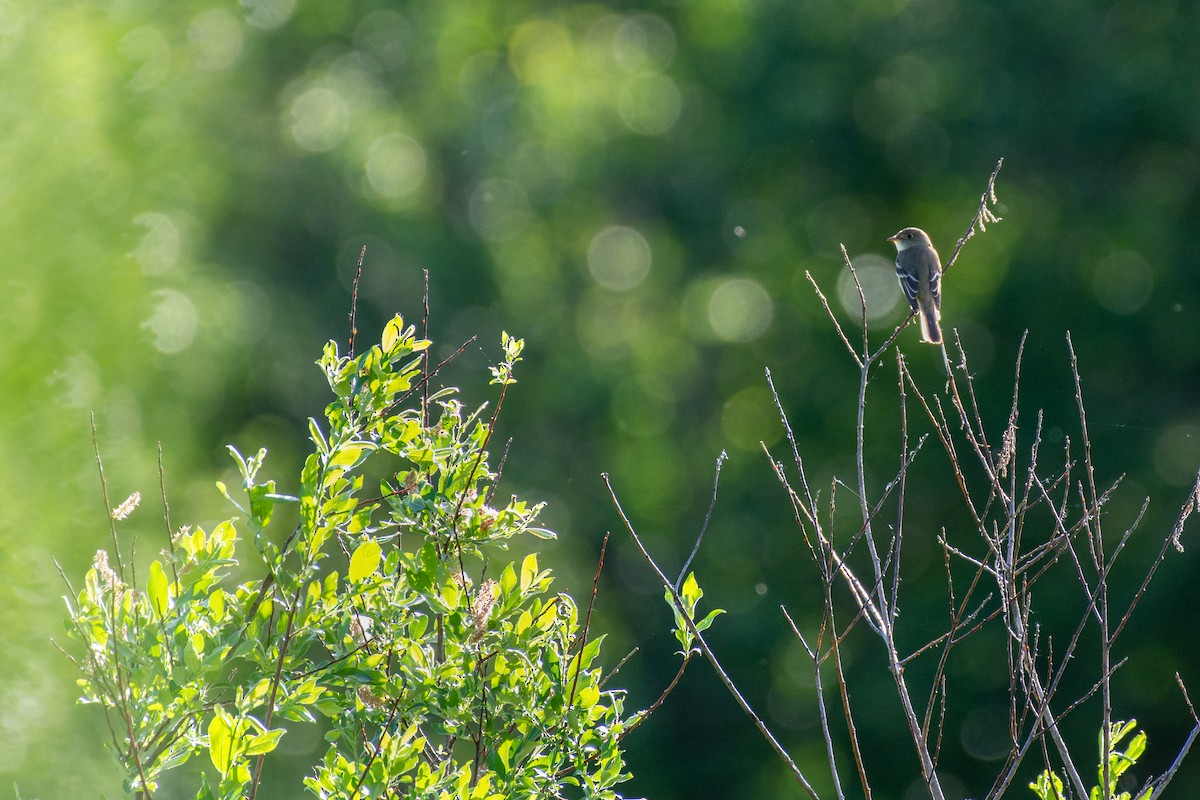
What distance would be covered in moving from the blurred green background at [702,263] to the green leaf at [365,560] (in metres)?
4.81

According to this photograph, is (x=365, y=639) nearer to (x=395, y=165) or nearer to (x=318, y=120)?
(x=395, y=165)

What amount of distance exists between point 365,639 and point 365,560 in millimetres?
305

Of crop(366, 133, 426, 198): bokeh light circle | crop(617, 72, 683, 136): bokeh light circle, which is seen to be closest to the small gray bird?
crop(617, 72, 683, 136): bokeh light circle

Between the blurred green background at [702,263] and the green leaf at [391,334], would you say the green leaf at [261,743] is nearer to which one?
the green leaf at [391,334]

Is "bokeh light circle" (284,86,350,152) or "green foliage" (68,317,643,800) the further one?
"bokeh light circle" (284,86,350,152)

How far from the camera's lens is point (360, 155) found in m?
10.9

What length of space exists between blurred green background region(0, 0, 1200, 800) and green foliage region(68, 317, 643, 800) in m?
4.61

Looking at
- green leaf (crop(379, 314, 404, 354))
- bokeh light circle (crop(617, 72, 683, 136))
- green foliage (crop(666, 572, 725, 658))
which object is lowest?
bokeh light circle (crop(617, 72, 683, 136))

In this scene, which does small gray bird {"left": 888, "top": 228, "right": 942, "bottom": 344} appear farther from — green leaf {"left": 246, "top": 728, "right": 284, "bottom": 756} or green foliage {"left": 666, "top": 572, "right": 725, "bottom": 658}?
green leaf {"left": 246, "top": 728, "right": 284, "bottom": 756}

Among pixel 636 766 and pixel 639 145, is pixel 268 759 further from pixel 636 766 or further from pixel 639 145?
pixel 639 145

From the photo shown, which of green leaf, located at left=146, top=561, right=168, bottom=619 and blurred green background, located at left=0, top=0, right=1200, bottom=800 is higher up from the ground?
green leaf, located at left=146, top=561, right=168, bottom=619

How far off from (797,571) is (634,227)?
128 inches

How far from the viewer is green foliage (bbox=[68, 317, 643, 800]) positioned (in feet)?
6.61

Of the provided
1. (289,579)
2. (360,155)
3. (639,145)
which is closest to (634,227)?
(639,145)
